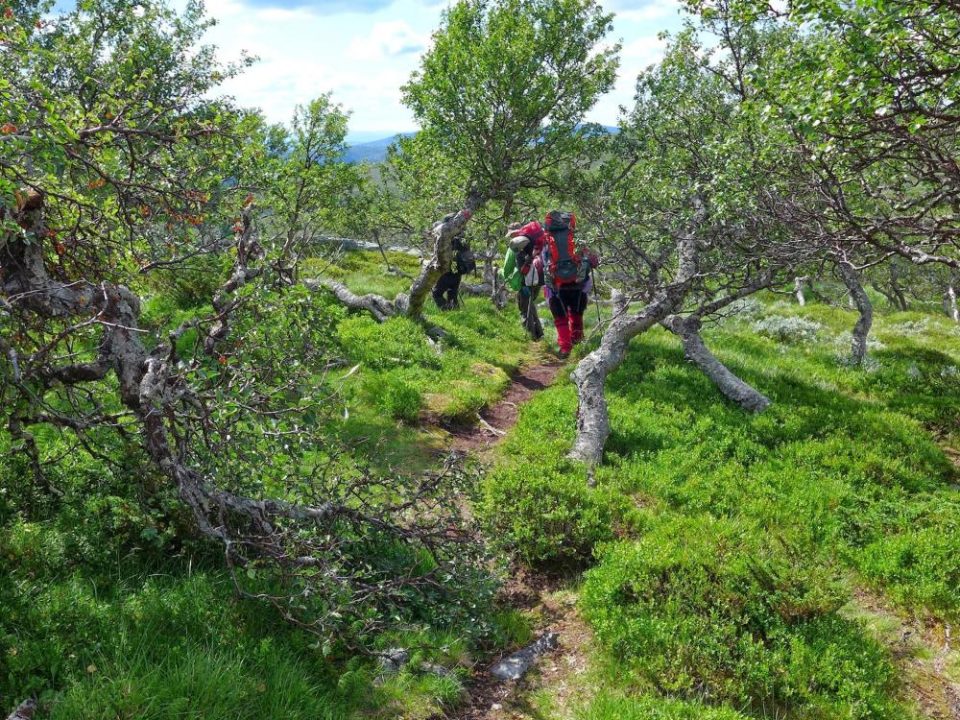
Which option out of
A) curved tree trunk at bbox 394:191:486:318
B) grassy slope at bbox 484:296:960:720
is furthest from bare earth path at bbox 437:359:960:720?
curved tree trunk at bbox 394:191:486:318

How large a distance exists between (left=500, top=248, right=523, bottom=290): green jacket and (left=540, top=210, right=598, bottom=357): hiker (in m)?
1.21

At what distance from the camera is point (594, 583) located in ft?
24.9

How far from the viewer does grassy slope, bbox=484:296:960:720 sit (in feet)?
20.7

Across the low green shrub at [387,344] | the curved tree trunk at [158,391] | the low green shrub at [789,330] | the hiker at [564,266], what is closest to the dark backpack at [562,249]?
the hiker at [564,266]

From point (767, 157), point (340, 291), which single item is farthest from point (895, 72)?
point (340, 291)

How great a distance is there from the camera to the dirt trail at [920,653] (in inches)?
248

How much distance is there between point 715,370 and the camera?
571 inches

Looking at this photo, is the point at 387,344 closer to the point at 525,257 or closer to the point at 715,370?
the point at 525,257

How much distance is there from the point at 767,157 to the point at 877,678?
32.9 ft

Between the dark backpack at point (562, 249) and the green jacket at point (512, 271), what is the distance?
1842mm

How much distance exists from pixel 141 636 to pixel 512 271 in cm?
1422

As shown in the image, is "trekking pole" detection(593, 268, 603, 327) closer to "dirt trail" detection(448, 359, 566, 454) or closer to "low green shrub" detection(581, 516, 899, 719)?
"dirt trail" detection(448, 359, 566, 454)

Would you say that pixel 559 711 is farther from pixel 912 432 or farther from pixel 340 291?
pixel 340 291

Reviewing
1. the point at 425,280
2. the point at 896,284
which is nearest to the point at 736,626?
the point at 425,280
